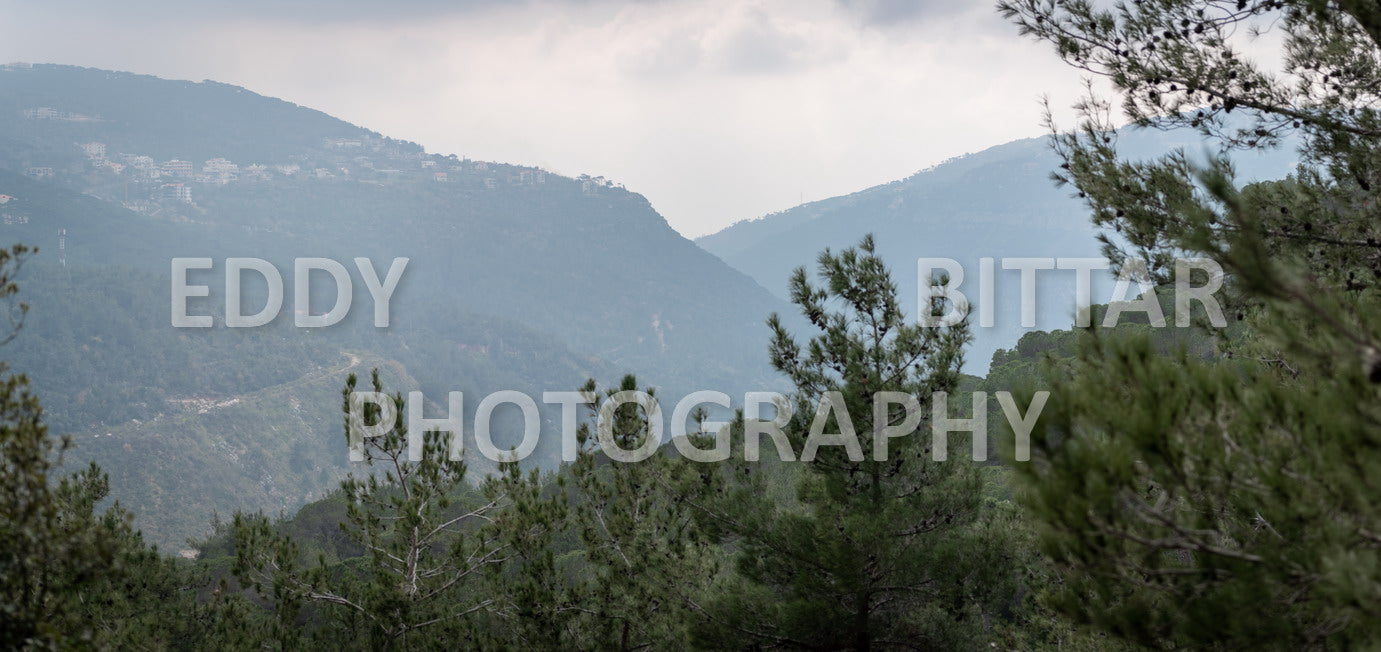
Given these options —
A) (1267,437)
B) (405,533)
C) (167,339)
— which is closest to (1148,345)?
(1267,437)

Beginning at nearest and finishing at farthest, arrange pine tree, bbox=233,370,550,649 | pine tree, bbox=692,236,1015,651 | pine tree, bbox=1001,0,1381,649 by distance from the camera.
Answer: pine tree, bbox=1001,0,1381,649, pine tree, bbox=692,236,1015,651, pine tree, bbox=233,370,550,649

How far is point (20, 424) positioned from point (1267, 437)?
15.0 feet

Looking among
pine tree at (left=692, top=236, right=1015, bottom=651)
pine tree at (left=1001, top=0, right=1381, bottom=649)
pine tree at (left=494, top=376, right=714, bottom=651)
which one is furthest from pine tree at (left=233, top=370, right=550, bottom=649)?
pine tree at (left=1001, top=0, right=1381, bottom=649)

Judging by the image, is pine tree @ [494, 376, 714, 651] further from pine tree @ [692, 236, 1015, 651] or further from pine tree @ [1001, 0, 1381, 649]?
pine tree @ [1001, 0, 1381, 649]

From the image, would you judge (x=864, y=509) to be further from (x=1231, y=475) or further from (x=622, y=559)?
Answer: (x=1231, y=475)

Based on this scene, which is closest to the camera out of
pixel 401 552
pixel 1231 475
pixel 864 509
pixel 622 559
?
pixel 1231 475

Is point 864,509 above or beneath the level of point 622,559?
above

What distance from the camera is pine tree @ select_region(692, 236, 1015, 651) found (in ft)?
25.2

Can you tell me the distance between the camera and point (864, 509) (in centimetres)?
763

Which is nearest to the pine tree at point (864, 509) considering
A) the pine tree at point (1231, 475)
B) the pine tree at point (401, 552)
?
the pine tree at point (401, 552)

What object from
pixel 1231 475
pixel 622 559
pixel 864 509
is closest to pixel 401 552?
pixel 622 559

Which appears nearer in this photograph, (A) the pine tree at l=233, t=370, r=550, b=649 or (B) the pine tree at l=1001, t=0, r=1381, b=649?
(B) the pine tree at l=1001, t=0, r=1381, b=649

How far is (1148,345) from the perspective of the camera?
114 inches

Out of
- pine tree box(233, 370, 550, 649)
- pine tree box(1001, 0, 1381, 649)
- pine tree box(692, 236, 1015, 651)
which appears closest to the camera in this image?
pine tree box(1001, 0, 1381, 649)
